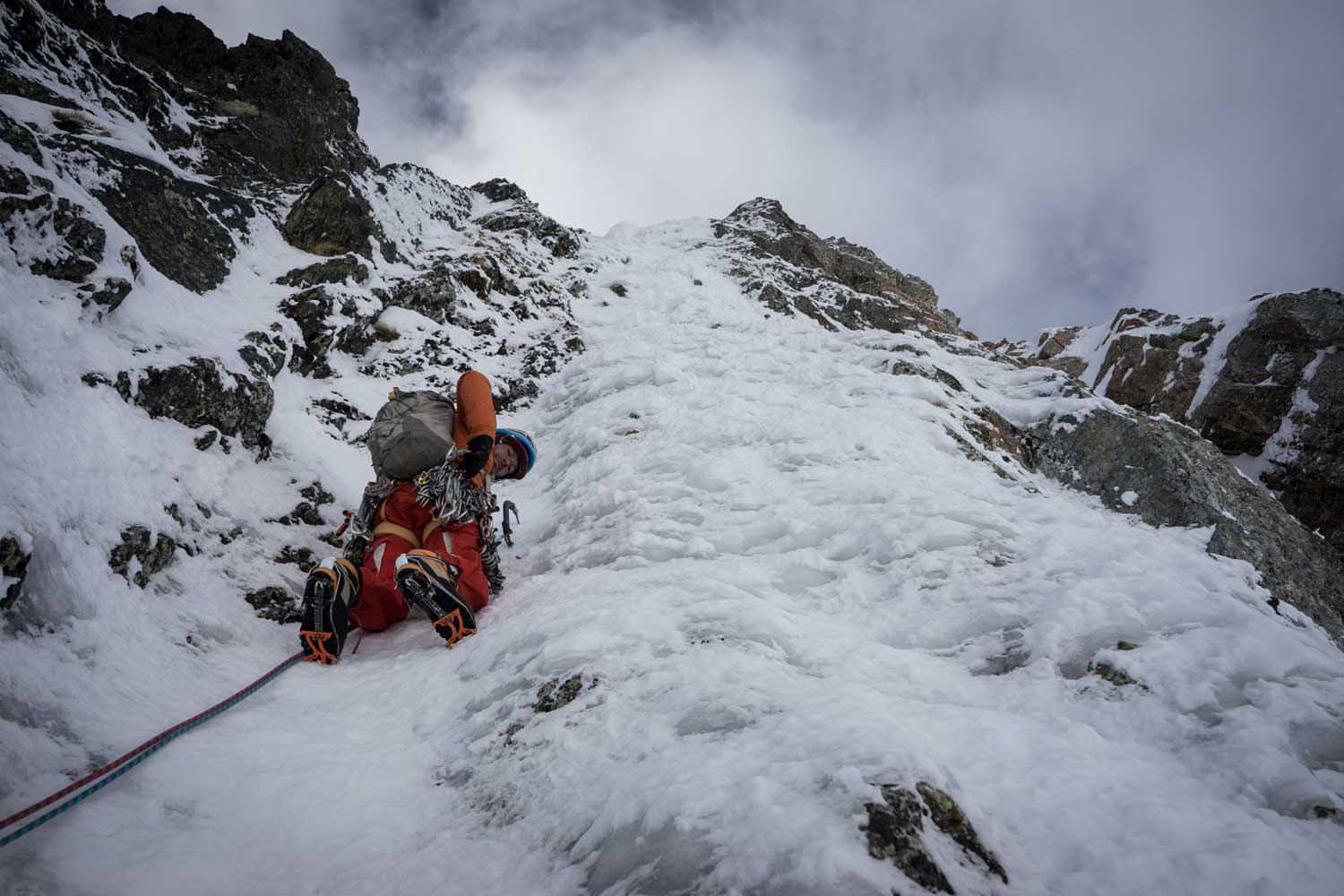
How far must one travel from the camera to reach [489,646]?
329cm

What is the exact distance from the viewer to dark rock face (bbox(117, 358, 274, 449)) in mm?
4234

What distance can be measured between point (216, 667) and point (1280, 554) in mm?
10750

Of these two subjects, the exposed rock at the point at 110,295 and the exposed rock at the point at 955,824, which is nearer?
the exposed rock at the point at 955,824

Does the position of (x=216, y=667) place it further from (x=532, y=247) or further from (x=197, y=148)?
(x=532, y=247)

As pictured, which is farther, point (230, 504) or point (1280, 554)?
point (1280, 554)

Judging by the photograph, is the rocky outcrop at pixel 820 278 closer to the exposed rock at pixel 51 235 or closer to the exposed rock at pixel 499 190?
the exposed rock at pixel 499 190

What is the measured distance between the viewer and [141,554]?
3.35 meters

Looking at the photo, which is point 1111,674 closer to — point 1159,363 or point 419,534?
point 419,534

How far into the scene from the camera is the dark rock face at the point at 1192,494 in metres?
6.34

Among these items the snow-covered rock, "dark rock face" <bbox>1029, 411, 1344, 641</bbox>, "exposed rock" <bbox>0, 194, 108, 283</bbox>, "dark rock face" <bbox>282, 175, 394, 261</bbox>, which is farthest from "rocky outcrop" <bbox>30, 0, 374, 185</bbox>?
"dark rock face" <bbox>1029, 411, 1344, 641</bbox>

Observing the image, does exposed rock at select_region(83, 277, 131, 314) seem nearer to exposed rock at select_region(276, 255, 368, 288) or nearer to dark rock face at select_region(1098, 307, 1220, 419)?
exposed rock at select_region(276, 255, 368, 288)

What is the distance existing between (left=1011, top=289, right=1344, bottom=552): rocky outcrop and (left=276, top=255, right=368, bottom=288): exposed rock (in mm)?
18038

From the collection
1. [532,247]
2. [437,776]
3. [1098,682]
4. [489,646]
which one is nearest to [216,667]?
[489,646]

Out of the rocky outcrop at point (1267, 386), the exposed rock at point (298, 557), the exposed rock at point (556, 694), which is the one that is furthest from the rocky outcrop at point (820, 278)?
the exposed rock at point (556, 694)
